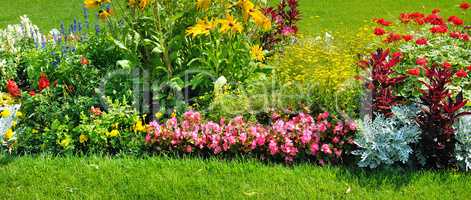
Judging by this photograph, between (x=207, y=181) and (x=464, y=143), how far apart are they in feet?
6.62

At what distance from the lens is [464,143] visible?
4.02 meters

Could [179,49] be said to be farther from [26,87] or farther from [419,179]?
[419,179]

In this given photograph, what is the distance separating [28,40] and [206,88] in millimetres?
2723

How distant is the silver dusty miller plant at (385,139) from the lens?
13.2 ft

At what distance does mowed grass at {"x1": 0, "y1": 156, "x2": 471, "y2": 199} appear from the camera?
380cm

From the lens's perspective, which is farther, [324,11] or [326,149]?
[324,11]

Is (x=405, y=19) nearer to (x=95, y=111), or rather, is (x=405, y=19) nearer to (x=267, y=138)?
(x=267, y=138)

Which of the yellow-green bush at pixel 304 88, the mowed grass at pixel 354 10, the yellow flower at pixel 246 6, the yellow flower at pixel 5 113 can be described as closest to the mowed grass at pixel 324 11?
the mowed grass at pixel 354 10

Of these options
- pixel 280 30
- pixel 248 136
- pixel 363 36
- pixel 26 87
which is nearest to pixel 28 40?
pixel 26 87

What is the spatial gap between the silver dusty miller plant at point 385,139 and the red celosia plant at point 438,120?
0.32 feet

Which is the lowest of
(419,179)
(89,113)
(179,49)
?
(419,179)

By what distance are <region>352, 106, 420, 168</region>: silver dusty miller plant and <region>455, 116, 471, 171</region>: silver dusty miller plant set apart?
0.30 metres

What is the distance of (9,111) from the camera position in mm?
4594

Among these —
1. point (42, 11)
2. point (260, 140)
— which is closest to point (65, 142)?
point (260, 140)
